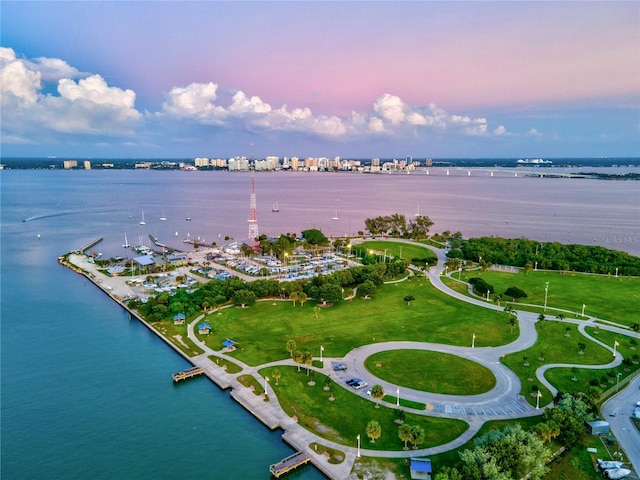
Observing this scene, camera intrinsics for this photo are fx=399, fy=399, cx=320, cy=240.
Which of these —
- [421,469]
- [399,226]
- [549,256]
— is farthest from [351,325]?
[399,226]

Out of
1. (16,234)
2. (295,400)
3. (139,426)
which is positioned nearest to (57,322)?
(139,426)

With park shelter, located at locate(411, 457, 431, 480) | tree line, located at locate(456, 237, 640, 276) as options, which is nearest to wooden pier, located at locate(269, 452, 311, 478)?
park shelter, located at locate(411, 457, 431, 480)

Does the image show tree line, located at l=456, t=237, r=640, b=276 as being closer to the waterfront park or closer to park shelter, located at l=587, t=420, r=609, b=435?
the waterfront park

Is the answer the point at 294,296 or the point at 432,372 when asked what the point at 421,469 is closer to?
the point at 432,372

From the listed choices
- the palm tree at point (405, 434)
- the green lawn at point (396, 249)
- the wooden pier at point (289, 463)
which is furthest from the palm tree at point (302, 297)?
the green lawn at point (396, 249)

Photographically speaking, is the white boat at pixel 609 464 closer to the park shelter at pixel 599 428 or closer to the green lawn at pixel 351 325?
the park shelter at pixel 599 428
